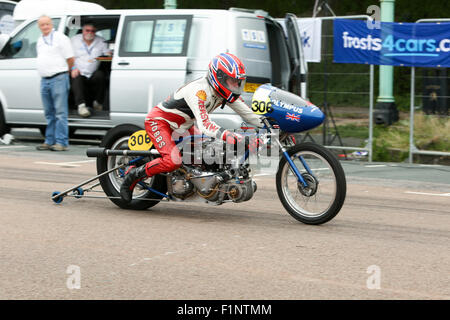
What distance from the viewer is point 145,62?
12.5 m

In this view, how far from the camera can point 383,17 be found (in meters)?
15.1

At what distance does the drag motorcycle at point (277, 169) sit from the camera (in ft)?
22.3

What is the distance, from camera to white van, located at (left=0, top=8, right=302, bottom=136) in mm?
11875

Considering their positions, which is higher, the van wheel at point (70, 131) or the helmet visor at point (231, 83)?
the helmet visor at point (231, 83)

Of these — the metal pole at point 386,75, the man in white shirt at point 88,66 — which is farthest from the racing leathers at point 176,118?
the metal pole at point 386,75

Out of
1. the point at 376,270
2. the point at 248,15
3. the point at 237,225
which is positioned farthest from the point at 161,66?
the point at 376,270

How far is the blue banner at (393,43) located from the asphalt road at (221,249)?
314 centimetres

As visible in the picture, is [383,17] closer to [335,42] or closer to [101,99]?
[335,42]

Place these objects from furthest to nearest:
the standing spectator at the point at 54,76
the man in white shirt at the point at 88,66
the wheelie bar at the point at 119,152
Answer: the man in white shirt at the point at 88,66
the standing spectator at the point at 54,76
the wheelie bar at the point at 119,152

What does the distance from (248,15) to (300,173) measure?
5.64 m

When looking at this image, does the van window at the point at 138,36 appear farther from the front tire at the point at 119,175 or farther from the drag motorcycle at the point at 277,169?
the drag motorcycle at the point at 277,169

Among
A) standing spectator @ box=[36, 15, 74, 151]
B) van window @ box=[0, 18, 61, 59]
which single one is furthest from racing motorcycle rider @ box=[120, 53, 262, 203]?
van window @ box=[0, 18, 61, 59]

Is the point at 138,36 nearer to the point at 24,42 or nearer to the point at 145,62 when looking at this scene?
the point at 145,62

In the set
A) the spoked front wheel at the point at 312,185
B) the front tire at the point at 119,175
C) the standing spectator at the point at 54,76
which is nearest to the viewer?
the spoked front wheel at the point at 312,185
